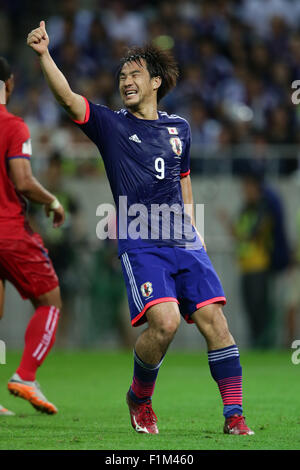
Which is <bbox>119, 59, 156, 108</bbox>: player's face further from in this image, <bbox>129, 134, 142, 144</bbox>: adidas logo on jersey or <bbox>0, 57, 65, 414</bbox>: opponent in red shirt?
<bbox>0, 57, 65, 414</bbox>: opponent in red shirt

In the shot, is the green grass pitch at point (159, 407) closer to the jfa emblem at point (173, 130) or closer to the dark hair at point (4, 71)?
the jfa emblem at point (173, 130)

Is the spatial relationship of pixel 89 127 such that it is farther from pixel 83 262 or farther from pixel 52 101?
pixel 52 101

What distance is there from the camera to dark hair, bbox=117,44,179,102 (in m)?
6.50

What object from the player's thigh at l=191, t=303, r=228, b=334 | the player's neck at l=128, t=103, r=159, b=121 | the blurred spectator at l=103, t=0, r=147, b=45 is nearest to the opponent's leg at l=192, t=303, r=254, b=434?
the player's thigh at l=191, t=303, r=228, b=334

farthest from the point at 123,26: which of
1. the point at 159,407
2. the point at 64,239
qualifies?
the point at 159,407

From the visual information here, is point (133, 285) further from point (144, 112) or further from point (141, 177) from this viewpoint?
point (144, 112)

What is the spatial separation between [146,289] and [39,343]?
1851mm

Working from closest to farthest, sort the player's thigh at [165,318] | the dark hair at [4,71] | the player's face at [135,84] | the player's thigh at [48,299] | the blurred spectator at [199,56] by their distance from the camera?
the player's thigh at [165,318]
the player's face at [135,84]
the dark hair at [4,71]
the player's thigh at [48,299]
the blurred spectator at [199,56]

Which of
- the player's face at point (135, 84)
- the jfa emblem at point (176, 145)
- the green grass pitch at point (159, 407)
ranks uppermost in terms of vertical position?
the player's face at point (135, 84)

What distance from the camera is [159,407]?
26.0ft

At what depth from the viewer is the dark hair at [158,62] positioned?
21.3 ft

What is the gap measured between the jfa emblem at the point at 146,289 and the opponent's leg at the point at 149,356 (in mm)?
94

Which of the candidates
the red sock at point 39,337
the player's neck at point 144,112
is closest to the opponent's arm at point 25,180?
the red sock at point 39,337
